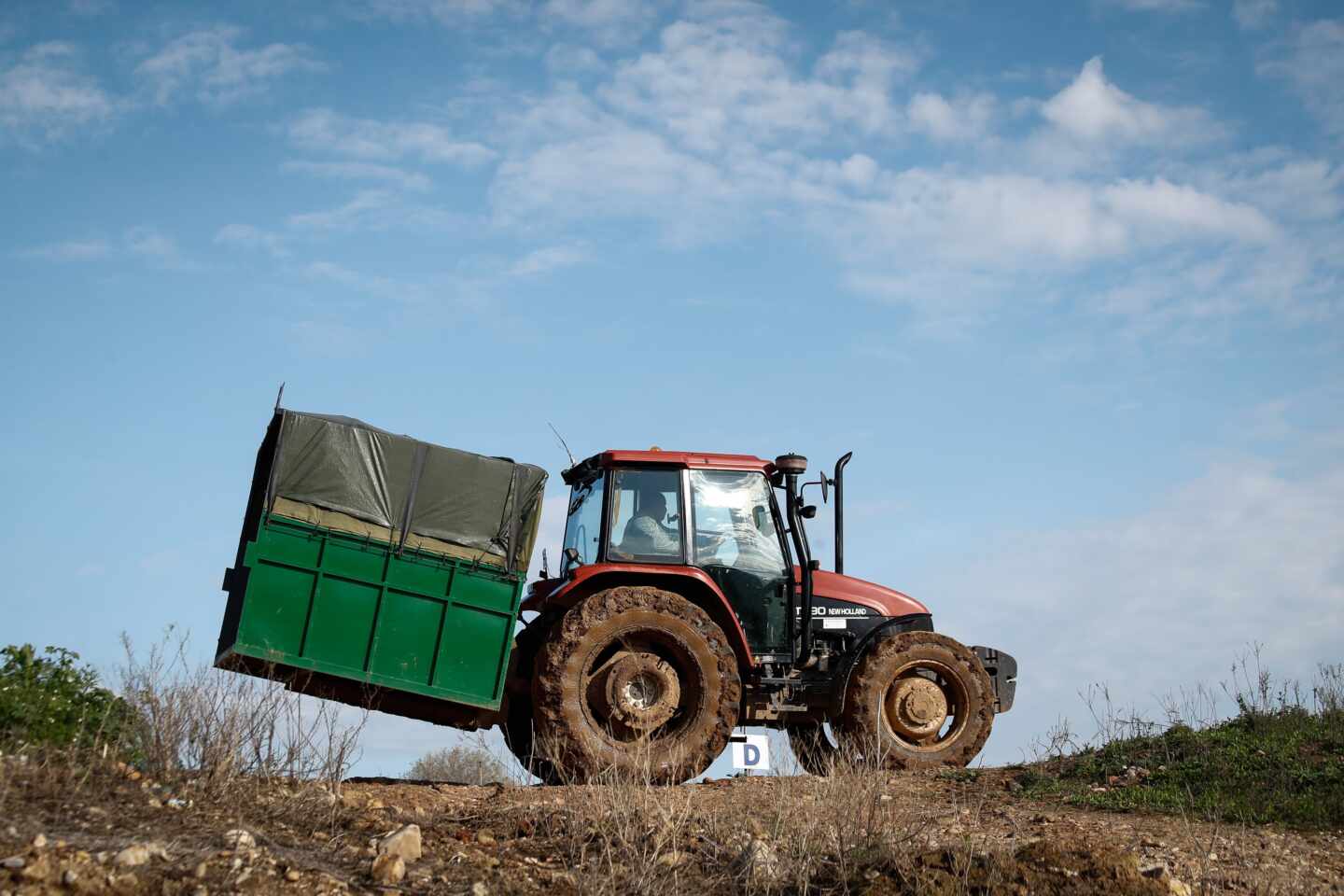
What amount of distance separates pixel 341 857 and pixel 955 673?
20.3 feet

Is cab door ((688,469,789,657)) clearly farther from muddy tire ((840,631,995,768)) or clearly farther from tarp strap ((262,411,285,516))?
tarp strap ((262,411,285,516))

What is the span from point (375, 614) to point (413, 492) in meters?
0.98

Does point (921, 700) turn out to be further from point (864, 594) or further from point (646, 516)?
point (646, 516)

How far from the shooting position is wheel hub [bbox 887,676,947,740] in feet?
37.2

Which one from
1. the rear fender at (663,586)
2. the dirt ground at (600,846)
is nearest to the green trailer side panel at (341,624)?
the dirt ground at (600,846)

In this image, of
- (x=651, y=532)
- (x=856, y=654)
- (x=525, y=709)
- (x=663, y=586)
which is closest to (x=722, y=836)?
(x=663, y=586)

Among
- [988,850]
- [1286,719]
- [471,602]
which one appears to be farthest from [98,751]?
[1286,719]

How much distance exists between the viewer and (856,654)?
11.2m

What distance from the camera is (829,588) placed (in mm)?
11828

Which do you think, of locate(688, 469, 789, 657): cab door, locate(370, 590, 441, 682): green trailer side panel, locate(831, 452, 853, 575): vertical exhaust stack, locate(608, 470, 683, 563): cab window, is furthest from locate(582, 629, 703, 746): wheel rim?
locate(831, 452, 853, 575): vertical exhaust stack

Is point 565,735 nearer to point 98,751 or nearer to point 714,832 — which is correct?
point 714,832

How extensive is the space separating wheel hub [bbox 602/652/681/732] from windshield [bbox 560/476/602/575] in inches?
46.0

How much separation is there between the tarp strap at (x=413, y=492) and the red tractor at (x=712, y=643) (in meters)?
1.45

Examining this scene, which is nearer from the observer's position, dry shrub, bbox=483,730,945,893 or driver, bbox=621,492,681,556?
dry shrub, bbox=483,730,945,893
